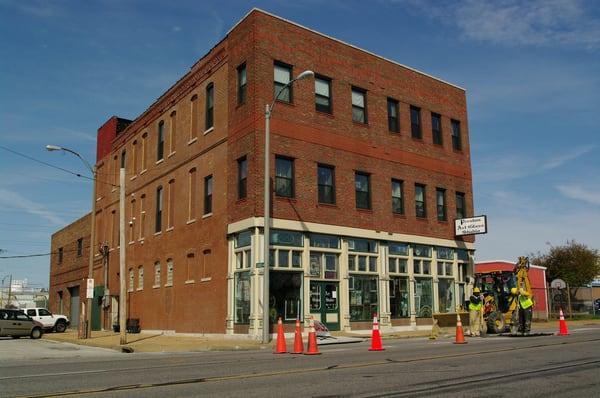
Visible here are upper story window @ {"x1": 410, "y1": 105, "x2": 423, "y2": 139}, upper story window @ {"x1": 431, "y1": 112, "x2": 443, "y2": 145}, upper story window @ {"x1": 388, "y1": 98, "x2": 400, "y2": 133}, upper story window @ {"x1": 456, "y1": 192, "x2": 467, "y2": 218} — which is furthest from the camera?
upper story window @ {"x1": 456, "y1": 192, "x2": 467, "y2": 218}

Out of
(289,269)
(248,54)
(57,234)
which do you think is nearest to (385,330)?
(289,269)

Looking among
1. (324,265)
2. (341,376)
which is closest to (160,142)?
(324,265)

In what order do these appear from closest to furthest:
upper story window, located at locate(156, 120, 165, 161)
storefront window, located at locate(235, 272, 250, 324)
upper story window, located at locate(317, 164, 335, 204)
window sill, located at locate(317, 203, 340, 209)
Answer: storefront window, located at locate(235, 272, 250, 324) → window sill, located at locate(317, 203, 340, 209) → upper story window, located at locate(317, 164, 335, 204) → upper story window, located at locate(156, 120, 165, 161)

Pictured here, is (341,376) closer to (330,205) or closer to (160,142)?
(330,205)

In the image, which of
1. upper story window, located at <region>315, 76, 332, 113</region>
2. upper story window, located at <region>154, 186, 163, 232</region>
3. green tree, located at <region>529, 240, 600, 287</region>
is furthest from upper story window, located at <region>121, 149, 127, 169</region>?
green tree, located at <region>529, 240, 600, 287</region>

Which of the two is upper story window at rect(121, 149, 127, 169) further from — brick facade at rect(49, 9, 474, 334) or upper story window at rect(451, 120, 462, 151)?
upper story window at rect(451, 120, 462, 151)

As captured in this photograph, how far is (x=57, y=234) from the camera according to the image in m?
58.9

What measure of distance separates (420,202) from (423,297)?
4862mm

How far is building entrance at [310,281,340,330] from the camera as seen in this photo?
85.3 feet

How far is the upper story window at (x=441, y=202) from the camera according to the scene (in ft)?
108

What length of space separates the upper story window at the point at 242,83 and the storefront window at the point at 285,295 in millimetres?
7693

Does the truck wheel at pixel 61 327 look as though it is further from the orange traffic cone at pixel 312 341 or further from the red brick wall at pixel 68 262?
the orange traffic cone at pixel 312 341

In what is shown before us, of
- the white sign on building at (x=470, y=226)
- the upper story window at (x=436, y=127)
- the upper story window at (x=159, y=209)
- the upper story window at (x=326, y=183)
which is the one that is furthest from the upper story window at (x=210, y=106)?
the white sign on building at (x=470, y=226)

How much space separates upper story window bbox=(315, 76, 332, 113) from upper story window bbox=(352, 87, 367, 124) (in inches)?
65.5
